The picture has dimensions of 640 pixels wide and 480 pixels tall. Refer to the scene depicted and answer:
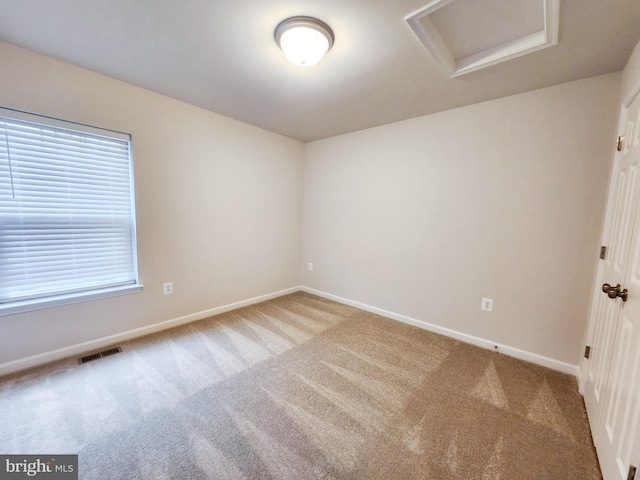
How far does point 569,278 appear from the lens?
78.4 inches

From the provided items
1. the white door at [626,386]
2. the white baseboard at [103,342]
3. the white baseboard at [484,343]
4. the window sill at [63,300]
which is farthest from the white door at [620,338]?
the window sill at [63,300]

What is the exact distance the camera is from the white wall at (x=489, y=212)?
1.92 metres

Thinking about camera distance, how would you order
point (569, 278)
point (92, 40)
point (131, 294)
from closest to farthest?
point (92, 40) → point (569, 278) → point (131, 294)

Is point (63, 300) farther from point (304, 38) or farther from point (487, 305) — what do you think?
point (487, 305)

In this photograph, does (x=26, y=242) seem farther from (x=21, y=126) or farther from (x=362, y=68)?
(x=362, y=68)

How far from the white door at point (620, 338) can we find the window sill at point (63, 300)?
10.9 feet

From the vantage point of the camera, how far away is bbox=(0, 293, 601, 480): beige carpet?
124 cm

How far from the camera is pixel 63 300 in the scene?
6.61 feet

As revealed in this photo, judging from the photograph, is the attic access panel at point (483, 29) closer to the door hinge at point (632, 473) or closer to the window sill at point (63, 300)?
the door hinge at point (632, 473)

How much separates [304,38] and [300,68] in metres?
0.40

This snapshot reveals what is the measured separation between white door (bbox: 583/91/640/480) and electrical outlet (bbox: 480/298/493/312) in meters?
0.67

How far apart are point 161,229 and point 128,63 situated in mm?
1395

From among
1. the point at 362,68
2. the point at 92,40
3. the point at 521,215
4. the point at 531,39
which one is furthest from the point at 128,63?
the point at 521,215

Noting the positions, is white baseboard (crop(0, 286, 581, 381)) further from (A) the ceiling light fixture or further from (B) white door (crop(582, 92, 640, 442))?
(A) the ceiling light fixture
